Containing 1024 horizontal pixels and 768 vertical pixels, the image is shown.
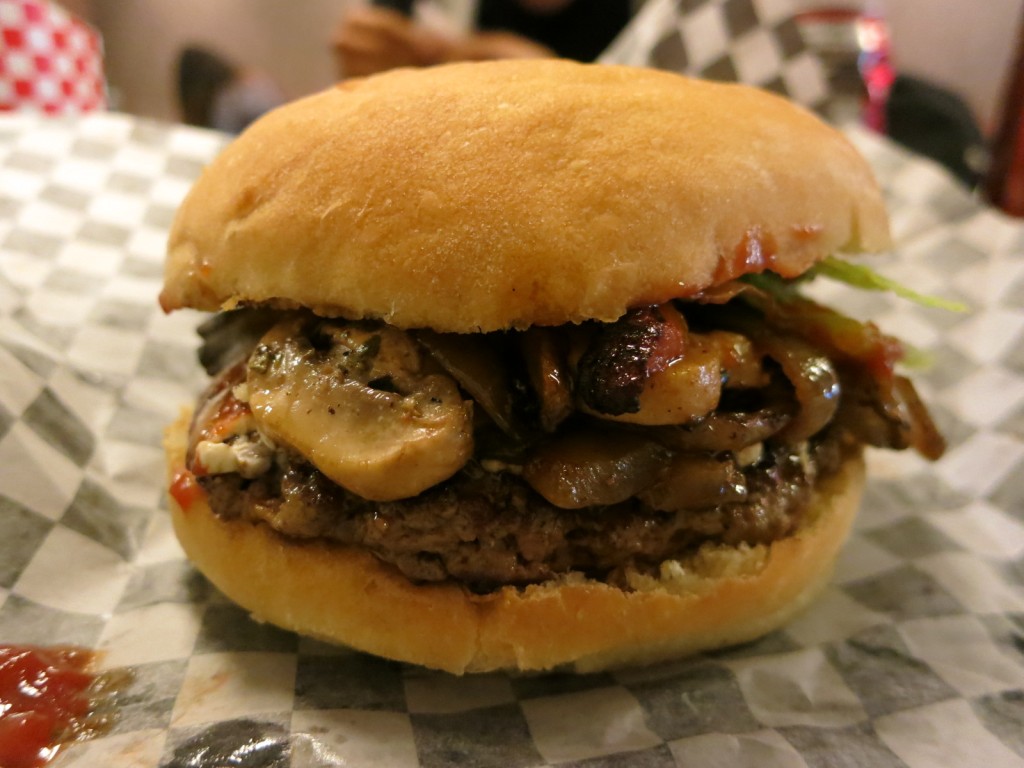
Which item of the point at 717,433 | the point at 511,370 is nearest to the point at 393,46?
the point at 511,370

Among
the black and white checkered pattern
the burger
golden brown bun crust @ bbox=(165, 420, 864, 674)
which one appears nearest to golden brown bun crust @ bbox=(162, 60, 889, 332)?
the burger

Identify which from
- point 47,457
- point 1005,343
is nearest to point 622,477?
point 47,457

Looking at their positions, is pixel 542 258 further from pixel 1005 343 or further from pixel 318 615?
pixel 1005 343

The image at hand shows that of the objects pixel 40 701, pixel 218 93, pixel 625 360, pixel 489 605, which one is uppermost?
pixel 625 360

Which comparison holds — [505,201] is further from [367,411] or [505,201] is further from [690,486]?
[690,486]

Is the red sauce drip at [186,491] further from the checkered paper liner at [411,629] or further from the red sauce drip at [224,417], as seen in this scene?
the checkered paper liner at [411,629]

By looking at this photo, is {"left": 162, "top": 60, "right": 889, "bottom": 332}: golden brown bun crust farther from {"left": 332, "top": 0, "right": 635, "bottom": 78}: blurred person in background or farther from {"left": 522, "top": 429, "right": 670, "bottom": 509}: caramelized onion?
{"left": 332, "top": 0, "right": 635, "bottom": 78}: blurred person in background
